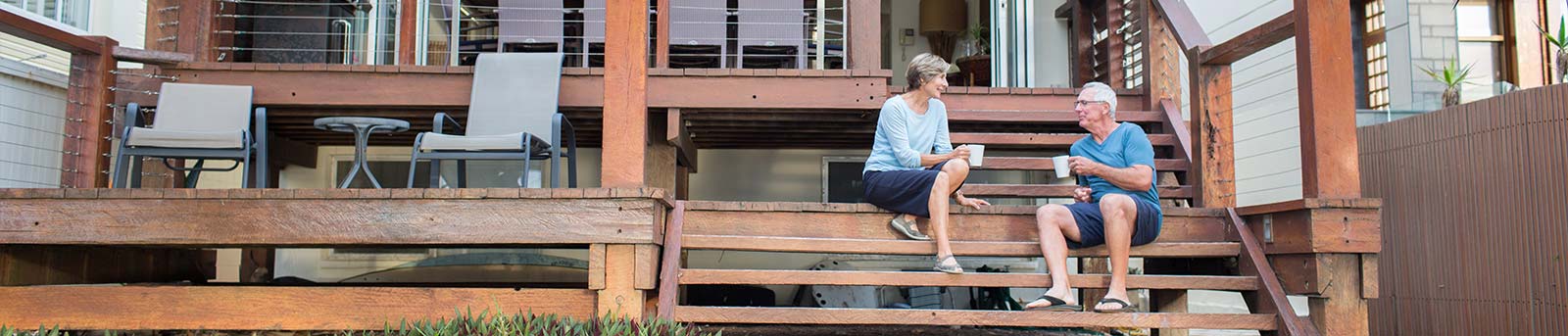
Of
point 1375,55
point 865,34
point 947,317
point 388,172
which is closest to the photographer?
point 947,317

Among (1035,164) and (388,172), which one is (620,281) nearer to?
(1035,164)

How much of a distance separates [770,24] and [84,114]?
3063 mm

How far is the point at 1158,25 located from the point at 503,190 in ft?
11.4

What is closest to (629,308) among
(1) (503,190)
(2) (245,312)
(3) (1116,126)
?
(1) (503,190)

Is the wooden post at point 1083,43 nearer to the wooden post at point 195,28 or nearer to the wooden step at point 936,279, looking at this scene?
the wooden step at point 936,279

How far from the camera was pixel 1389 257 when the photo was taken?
5461 millimetres

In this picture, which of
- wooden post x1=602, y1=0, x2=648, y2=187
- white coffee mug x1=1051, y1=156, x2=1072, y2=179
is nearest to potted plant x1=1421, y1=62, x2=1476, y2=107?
white coffee mug x1=1051, y1=156, x2=1072, y2=179

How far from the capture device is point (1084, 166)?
3842mm

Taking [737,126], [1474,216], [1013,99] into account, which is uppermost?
[1013,99]

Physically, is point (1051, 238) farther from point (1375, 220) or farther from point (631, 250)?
point (631, 250)

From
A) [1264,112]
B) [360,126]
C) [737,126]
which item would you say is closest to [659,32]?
[737,126]

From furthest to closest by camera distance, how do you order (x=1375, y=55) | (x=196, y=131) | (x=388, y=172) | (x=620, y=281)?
(x=388, y=172), (x=1375, y=55), (x=196, y=131), (x=620, y=281)

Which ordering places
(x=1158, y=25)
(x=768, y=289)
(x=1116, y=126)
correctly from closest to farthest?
1. (x=1116, y=126)
2. (x=1158, y=25)
3. (x=768, y=289)

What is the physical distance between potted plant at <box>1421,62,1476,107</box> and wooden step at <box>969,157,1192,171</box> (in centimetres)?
218
